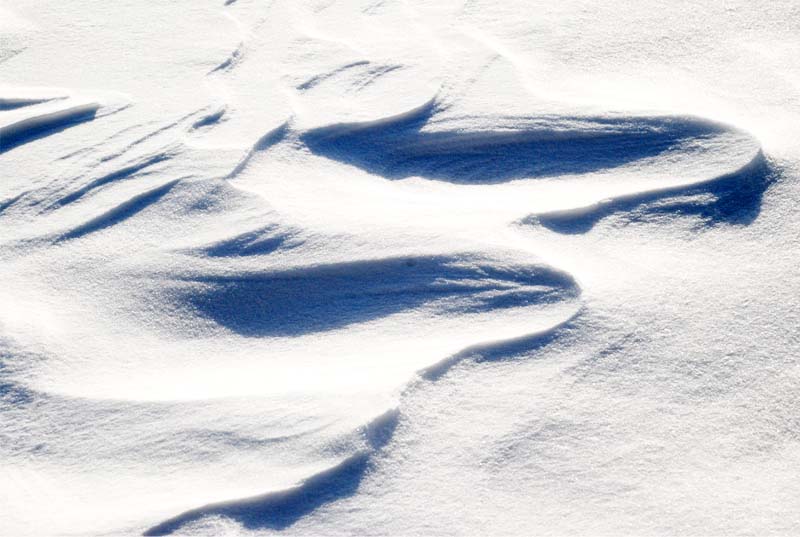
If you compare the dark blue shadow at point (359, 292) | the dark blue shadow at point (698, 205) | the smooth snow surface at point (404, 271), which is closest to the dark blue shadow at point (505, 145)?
the smooth snow surface at point (404, 271)

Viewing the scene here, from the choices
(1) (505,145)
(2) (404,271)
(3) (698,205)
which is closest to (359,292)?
(2) (404,271)

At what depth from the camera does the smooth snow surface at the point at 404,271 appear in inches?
42.7

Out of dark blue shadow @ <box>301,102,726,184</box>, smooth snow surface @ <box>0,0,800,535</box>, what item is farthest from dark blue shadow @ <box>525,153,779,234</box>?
dark blue shadow @ <box>301,102,726,184</box>

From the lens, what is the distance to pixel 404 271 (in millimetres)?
1345

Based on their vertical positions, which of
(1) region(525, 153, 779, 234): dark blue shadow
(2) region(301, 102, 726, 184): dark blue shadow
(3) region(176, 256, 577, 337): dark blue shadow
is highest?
(2) region(301, 102, 726, 184): dark blue shadow

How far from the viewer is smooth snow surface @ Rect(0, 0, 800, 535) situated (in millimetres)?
1085

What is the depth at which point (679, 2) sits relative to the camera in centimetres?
190

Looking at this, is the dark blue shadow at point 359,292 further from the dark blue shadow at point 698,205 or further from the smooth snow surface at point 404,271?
the dark blue shadow at point 698,205

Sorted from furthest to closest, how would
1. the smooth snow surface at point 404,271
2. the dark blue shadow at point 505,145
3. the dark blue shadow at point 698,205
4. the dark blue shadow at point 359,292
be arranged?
the dark blue shadow at point 505,145 → the dark blue shadow at point 698,205 → the dark blue shadow at point 359,292 → the smooth snow surface at point 404,271

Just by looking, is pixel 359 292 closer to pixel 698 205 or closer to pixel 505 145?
pixel 505 145

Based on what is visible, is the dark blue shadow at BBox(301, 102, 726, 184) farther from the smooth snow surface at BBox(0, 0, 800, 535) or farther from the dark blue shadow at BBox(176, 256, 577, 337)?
the dark blue shadow at BBox(176, 256, 577, 337)

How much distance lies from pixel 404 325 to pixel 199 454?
0.32 meters

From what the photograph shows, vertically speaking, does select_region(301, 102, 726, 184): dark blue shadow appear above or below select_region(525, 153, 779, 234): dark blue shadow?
above

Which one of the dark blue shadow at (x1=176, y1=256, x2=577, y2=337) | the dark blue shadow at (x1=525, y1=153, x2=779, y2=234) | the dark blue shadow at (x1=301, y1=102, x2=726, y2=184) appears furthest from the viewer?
the dark blue shadow at (x1=301, y1=102, x2=726, y2=184)
